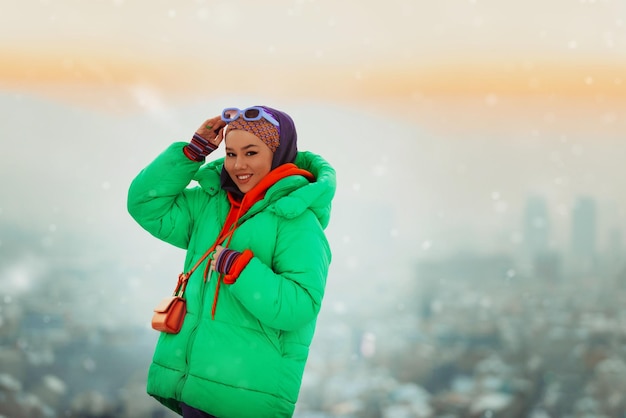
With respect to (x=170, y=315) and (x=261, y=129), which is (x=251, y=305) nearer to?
(x=170, y=315)

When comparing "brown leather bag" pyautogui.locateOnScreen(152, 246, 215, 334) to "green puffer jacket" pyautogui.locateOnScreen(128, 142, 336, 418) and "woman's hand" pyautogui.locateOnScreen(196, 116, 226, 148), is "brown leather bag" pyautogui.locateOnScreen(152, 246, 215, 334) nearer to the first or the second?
"green puffer jacket" pyautogui.locateOnScreen(128, 142, 336, 418)

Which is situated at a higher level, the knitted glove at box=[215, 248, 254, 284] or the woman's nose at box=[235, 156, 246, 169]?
the woman's nose at box=[235, 156, 246, 169]

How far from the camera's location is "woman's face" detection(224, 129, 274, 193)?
1812 mm

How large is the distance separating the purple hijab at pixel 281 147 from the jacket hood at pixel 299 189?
35 mm

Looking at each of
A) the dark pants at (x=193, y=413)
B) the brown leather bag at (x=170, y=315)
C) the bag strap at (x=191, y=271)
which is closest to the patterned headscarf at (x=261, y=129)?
the bag strap at (x=191, y=271)

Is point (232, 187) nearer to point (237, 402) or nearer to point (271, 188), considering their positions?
point (271, 188)

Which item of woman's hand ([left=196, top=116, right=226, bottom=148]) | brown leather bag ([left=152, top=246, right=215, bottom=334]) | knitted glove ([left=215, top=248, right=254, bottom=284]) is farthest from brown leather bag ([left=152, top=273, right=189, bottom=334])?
woman's hand ([left=196, top=116, right=226, bottom=148])

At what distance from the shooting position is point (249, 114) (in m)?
1.83

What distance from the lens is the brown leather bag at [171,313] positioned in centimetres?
178

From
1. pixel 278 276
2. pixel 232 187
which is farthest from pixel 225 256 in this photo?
pixel 232 187

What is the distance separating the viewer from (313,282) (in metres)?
1.74

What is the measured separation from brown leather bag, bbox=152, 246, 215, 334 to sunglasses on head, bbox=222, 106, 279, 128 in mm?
334

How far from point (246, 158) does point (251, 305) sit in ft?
1.25

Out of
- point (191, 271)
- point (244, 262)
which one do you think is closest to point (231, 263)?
point (244, 262)
